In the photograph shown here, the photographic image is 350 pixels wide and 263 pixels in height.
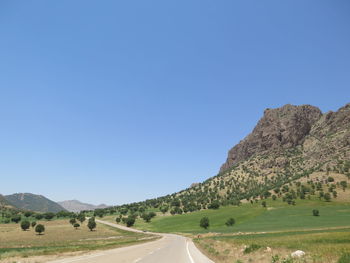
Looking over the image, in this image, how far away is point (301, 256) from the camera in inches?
723

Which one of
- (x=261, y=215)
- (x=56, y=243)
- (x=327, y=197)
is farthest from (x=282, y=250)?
(x=327, y=197)

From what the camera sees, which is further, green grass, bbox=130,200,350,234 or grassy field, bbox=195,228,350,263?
green grass, bbox=130,200,350,234

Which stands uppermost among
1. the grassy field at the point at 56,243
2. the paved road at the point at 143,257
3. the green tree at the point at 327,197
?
the green tree at the point at 327,197

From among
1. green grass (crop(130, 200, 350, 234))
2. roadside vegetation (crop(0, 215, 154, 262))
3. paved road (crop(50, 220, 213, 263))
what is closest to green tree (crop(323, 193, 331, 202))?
green grass (crop(130, 200, 350, 234))

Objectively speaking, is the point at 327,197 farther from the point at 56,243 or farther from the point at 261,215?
the point at 56,243

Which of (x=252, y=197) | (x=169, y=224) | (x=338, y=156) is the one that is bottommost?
(x=169, y=224)

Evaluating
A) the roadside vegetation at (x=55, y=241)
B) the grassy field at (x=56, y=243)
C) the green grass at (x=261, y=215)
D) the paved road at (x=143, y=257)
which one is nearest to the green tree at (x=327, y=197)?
the green grass at (x=261, y=215)

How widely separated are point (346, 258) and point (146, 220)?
15941 cm

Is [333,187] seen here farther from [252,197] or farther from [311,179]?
[252,197]

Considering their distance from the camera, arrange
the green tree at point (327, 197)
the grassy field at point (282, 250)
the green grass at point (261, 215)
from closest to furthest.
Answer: the grassy field at point (282, 250)
the green grass at point (261, 215)
the green tree at point (327, 197)

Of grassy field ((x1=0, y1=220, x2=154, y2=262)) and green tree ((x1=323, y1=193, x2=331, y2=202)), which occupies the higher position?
green tree ((x1=323, y1=193, x2=331, y2=202))

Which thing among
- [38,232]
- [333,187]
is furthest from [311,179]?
[38,232]

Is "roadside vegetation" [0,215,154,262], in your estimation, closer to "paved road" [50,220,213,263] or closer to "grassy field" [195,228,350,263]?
"paved road" [50,220,213,263]

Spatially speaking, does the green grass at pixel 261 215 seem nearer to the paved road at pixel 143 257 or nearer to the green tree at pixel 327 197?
the green tree at pixel 327 197
